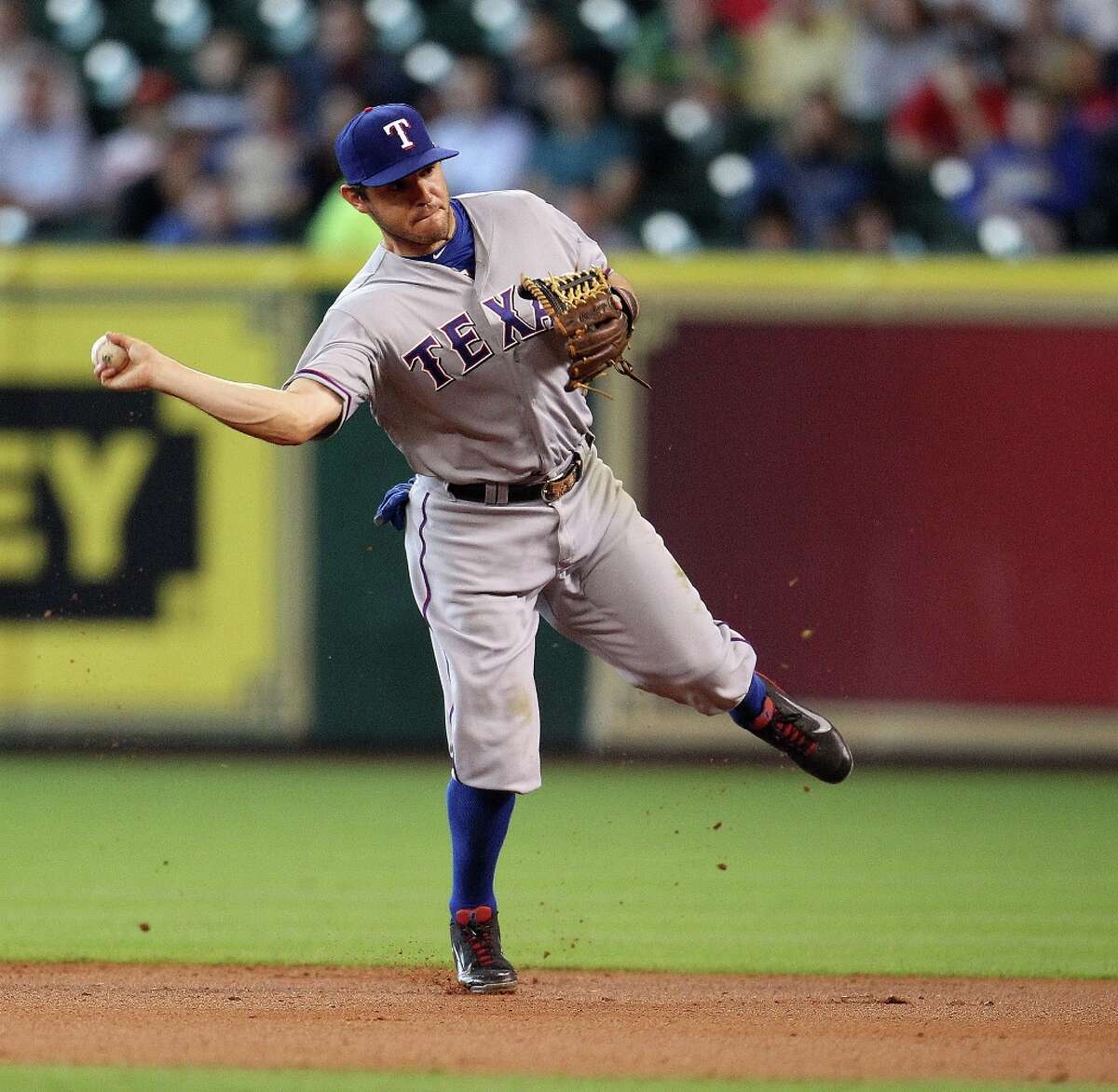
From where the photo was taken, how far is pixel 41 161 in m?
10.4

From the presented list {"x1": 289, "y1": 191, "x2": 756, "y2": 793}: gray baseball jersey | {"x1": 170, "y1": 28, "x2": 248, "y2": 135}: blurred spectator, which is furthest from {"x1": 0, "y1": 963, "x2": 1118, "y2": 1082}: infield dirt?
{"x1": 170, "y1": 28, "x2": 248, "y2": 135}: blurred spectator

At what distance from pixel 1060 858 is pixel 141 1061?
369 cm

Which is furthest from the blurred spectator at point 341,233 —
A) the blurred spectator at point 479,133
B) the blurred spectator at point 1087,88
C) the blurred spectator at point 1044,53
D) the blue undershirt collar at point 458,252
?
the blue undershirt collar at point 458,252

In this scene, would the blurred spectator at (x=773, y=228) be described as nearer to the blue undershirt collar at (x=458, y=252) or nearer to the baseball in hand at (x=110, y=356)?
the blue undershirt collar at (x=458, y=252)

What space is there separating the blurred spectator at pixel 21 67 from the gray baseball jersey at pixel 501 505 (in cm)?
614

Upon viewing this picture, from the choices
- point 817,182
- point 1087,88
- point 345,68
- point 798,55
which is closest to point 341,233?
point 345,68

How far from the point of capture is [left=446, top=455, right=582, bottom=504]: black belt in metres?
4.89

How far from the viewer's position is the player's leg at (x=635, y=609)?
5.02 meters

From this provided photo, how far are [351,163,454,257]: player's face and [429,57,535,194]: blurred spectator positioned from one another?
5.24 m

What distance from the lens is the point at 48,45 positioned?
1122 centimetres

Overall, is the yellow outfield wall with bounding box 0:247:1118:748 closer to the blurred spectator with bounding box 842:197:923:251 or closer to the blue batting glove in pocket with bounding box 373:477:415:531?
the blurred spectator with bounding box 842:197:923:251

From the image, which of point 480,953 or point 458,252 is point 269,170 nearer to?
point 458,252

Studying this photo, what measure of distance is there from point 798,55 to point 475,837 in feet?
21.6

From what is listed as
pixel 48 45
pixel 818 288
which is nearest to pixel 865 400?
pixel 818 288
